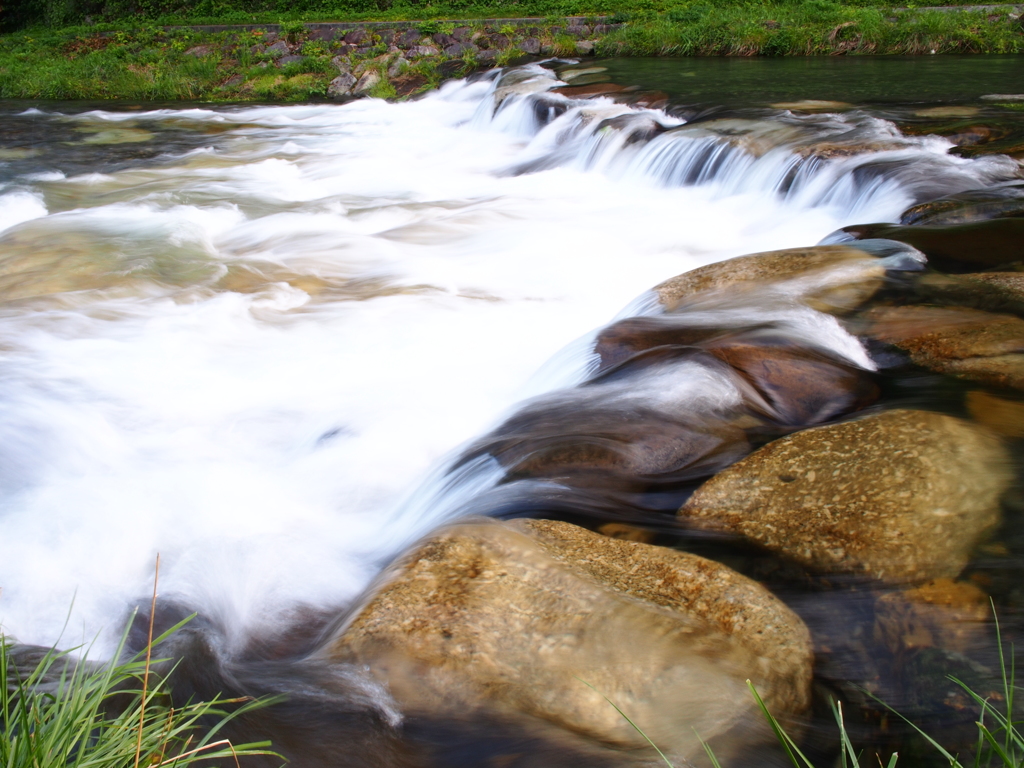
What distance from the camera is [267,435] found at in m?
4.96

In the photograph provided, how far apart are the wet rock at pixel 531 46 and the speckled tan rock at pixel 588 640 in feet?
Answer: 58.5

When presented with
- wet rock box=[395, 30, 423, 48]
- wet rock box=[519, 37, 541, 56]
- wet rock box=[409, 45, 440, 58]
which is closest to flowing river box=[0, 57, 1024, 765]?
wet rock box=[519, 37, 541, 56]

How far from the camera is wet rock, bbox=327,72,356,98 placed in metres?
18.5

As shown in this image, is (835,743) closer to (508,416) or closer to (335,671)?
(335,671)

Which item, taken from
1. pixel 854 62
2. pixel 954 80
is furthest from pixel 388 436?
pixel 854 62

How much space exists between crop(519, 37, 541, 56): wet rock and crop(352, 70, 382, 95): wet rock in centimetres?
338

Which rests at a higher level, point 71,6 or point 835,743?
point 71,6

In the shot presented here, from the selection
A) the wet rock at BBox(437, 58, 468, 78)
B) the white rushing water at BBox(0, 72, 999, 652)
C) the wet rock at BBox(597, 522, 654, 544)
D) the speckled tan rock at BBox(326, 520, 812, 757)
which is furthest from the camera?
the wet rock at BBox(437, 58, 468, 78)

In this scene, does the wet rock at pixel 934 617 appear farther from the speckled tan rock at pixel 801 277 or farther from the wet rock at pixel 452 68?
the wet rock at pixel 452 68

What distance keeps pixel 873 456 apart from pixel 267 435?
348 cm

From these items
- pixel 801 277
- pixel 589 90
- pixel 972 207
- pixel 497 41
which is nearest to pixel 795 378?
pixel 801 277

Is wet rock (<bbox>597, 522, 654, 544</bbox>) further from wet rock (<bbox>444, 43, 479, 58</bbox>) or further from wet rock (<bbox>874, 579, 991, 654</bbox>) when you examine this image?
wet rock (<bbox>444, 43, 479, 58</bbox>)

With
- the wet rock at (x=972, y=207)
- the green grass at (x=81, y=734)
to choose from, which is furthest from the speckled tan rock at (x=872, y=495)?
the wet rock at (x=972, y=207)

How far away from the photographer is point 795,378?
3812 millimetres
